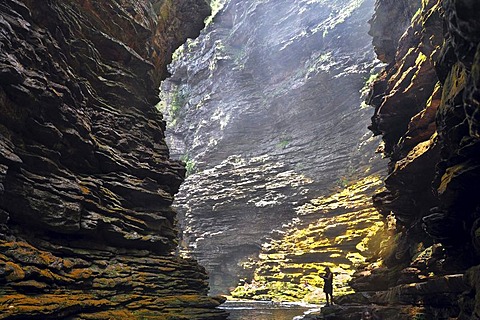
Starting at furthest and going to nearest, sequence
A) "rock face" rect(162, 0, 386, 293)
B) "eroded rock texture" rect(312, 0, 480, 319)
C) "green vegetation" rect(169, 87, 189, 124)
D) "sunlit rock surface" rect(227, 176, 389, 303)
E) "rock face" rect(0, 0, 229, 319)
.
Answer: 1. "green vegetation" rect(169, 87, 189, 124)
2. "rock face" rect(162, 0, 386, 293)
3. "sunlit rock surface" rect(227, 176, 389, 303)
4. "rock face" rect(0, 0, 229, 319)
5. "eroded rock texture" rect(312, 0, 480, 319)

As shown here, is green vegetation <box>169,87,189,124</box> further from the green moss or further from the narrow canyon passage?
the narrow canyon passage

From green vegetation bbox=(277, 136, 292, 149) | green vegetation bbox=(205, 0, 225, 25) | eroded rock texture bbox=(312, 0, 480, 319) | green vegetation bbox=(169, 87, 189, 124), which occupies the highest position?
green vegetation bbox=(205, 0, 225, 25)

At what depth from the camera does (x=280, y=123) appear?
81.4m

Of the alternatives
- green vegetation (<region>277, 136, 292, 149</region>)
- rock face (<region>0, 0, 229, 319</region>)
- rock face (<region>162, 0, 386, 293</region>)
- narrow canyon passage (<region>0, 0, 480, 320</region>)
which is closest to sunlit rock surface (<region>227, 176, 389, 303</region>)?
rock face (<region>162, 0, 386, 293</region>)

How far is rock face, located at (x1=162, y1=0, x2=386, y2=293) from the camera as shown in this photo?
6938 centimetres

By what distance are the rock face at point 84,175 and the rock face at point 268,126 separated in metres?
47.5

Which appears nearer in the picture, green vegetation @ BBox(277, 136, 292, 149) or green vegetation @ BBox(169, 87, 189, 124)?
green vegetation @ BBox(277, 136, 292, 149)

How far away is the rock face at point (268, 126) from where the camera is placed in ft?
228

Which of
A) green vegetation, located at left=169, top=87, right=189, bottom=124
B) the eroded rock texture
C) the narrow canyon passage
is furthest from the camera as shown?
green vegetation, located at left=169, top=87, right=189, bottom=124

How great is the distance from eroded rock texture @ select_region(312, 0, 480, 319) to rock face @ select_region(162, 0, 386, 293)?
1671 inches

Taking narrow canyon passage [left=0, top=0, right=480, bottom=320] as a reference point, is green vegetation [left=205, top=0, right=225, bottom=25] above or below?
above

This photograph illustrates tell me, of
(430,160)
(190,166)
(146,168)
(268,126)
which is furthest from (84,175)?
(190,166)

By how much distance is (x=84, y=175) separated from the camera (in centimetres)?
1789

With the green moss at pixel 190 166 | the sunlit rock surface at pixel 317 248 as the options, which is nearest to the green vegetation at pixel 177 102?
the green moss at pixel 190 166
